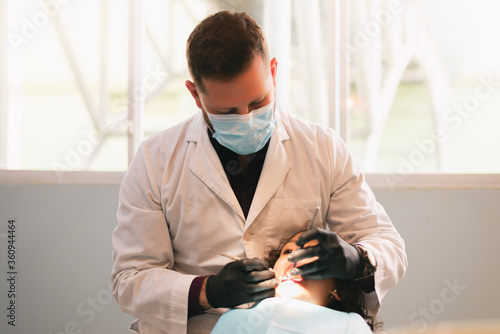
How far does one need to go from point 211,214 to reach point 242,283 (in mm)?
328

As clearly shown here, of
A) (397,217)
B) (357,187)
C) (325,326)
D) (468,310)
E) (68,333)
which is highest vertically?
(357,187)

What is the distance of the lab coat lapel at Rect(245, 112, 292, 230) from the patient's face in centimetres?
16

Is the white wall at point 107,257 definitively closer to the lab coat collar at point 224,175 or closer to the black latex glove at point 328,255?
the lab coat collar at point 224,175

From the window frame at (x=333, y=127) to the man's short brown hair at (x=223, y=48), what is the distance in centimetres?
126

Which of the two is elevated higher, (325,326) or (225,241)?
(225,241)

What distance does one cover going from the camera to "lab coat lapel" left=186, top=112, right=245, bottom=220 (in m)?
1.62

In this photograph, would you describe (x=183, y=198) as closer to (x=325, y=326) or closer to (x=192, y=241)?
(x=192, y=241)

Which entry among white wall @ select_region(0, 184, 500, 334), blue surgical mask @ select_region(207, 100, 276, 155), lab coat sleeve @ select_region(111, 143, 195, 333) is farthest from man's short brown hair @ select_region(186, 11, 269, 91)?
white wall @ select_region(0, 184, 500, 334)

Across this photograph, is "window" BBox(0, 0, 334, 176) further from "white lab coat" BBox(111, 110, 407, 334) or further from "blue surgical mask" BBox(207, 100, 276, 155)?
"blue surgical mask" BBox(207, 100, 276, 155)

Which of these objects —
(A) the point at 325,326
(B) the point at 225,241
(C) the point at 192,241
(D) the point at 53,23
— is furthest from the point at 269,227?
(D) the point at 53,23

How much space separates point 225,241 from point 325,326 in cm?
44

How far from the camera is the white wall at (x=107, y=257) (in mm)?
2512

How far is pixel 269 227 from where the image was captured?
64.1 inches

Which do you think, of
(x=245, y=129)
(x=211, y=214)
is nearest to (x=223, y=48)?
(x=245, y=129)
